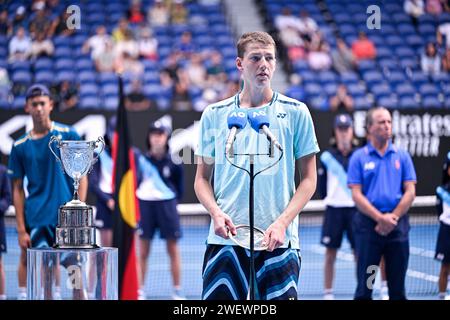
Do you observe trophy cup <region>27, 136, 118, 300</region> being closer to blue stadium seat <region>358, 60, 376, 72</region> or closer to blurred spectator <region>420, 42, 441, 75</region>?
blurred spectator <region>420, 42, 441, 75</region>

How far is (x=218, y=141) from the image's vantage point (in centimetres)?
499

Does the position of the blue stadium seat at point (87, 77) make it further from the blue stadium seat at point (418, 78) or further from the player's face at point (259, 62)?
the player's face at point (259, 62)

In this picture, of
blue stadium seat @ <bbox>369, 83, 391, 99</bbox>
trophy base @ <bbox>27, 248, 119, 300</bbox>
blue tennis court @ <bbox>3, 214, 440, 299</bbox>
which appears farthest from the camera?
blue stadium seat @ <bbox>369, 83, 391, 99</bbox>

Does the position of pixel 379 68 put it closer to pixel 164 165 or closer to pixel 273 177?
pixel 164 165

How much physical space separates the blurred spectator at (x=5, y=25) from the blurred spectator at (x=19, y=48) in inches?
10.6

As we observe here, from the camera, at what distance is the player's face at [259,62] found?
4883 millimetres

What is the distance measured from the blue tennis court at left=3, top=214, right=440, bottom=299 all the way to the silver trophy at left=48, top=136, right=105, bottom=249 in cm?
513

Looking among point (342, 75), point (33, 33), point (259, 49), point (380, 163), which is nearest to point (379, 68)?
point (342, 75)

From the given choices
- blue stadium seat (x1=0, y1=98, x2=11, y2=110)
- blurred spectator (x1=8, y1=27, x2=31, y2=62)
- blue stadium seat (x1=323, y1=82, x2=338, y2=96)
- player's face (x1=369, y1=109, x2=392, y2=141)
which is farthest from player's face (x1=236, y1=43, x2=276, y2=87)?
blue stadium seat (x1=323, y1=82, x2=338, y2=96)

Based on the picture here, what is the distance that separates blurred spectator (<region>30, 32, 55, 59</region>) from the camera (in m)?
18.5

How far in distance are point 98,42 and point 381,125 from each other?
11365 millimetres

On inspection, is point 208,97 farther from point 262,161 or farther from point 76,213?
point 76,213

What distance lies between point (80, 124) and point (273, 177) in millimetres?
10419

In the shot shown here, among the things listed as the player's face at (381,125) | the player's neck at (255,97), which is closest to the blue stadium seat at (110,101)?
the player's face at (381,125)
